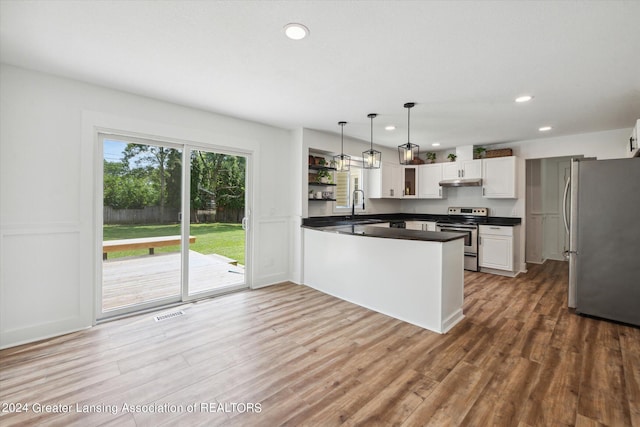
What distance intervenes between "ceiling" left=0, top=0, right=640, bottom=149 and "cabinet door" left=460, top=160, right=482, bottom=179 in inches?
75.0

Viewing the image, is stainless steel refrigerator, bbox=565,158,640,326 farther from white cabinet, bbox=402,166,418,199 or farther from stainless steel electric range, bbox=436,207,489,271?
white cabinet, bbox=402,166,418,199

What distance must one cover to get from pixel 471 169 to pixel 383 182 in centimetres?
171

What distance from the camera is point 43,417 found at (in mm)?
1726

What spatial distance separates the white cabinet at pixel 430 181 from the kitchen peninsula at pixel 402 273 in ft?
9.59

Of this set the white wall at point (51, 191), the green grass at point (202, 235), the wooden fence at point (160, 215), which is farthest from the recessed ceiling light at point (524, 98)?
the white wall at point (51, 191)

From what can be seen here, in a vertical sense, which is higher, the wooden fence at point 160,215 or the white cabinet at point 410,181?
the white cabinet at point 410,181

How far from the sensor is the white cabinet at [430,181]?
6.11 meters

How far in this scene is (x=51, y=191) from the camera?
2.71m

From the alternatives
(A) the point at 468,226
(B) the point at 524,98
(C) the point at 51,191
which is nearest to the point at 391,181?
(A) the point at 468,226

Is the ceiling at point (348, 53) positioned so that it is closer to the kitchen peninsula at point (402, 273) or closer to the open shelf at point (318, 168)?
the open shelf at point (318, 168)

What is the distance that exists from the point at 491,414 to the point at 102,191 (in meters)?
3.90

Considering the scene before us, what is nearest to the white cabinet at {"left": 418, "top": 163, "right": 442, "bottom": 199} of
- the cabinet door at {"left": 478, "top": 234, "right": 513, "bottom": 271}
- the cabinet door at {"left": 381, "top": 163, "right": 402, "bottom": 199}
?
the cabinet door at {"left": 381, "top": 163, "right": 402, "bottom": 199}

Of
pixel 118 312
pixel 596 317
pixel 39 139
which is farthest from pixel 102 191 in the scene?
pixel 596 317

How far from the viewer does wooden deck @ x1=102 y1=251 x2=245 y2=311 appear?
3248mm
